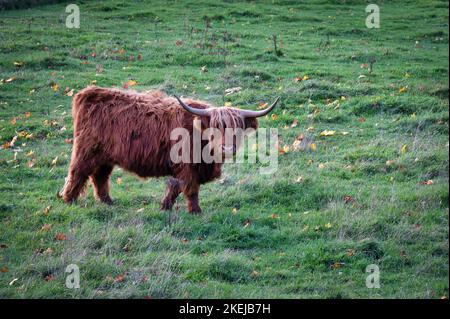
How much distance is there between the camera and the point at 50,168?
8.52 meters

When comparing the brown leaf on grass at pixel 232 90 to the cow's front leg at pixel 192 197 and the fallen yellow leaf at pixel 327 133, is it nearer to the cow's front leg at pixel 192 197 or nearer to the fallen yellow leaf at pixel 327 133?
the fallen yellow leaf at pixel 327 133

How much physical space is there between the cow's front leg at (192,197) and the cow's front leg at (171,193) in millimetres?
116

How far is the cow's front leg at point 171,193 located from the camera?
695 centimetres

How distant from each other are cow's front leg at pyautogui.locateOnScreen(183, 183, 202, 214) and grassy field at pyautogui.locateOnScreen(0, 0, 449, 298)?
129mm

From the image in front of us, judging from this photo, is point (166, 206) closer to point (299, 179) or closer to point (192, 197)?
point (192, 197)

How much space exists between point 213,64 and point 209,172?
632 cm

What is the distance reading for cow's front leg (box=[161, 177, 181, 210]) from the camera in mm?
6949

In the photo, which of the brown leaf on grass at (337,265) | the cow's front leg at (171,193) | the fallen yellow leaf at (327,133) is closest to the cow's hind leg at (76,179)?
the cow's front leg at (171,193)

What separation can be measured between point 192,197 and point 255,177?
4.10 feet

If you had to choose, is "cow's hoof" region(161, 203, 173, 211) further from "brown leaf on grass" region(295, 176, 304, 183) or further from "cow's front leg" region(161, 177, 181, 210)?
"brown leaf on grass" region(295, 176, 304, 183)

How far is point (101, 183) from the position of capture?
733 cm

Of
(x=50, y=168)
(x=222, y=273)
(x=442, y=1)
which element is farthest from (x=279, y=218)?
(x=442, y=1)

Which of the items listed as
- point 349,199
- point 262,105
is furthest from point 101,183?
point 262,105

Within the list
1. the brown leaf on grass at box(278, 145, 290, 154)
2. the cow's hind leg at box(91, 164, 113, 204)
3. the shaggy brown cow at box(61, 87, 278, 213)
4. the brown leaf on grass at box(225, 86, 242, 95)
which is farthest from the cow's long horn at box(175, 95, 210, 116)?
the brown leaf on grass at box(225, 86, 242, 95)
